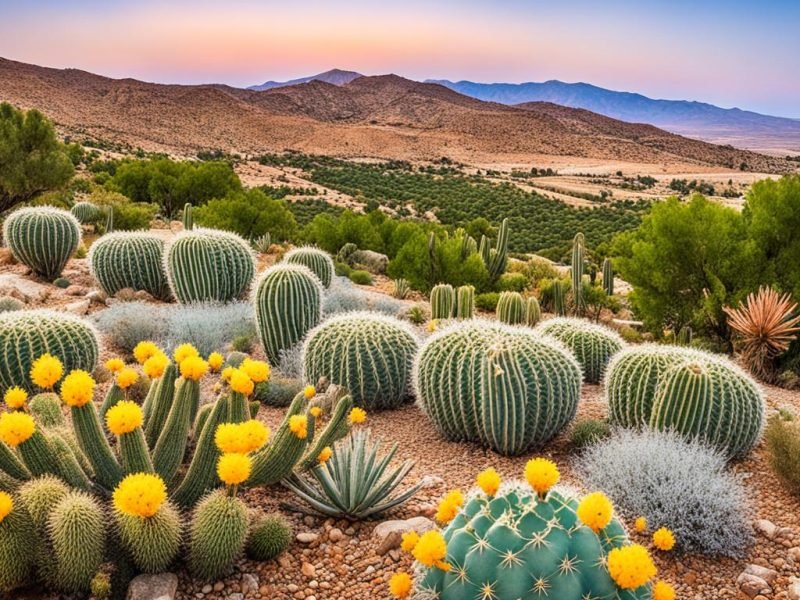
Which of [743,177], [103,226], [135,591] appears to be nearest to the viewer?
[135,591]

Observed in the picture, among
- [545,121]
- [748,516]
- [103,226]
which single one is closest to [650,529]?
[748,516]

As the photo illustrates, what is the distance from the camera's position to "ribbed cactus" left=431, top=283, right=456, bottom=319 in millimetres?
9438

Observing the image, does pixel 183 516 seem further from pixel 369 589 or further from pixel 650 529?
pixel 650 529

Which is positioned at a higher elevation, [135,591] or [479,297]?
[135,591]

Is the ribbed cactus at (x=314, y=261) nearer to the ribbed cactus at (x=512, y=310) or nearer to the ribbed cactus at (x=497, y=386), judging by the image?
the ribbed cactus at (x=512, y=310)

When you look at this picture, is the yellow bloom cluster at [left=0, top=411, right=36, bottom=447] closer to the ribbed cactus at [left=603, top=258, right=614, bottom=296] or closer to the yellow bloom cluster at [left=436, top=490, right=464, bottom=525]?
the yellow bloom cluster at [left=436, top=490, right=464, bottom=525]

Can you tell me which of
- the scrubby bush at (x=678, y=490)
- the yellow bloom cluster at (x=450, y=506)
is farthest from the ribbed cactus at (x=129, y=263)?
the yellow bloom cluster at (x=450, y=506)

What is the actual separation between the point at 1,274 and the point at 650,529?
33.7 feet

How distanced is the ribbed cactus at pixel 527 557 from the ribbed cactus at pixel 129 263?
27.7 feet

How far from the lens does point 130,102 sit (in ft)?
317

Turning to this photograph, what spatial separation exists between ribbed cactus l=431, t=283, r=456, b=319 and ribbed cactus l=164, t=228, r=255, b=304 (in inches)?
106

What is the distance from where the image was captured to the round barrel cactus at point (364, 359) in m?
6.21

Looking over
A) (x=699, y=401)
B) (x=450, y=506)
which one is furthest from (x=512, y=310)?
(x=450, y=506)

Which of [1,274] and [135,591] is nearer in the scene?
[135,591]
